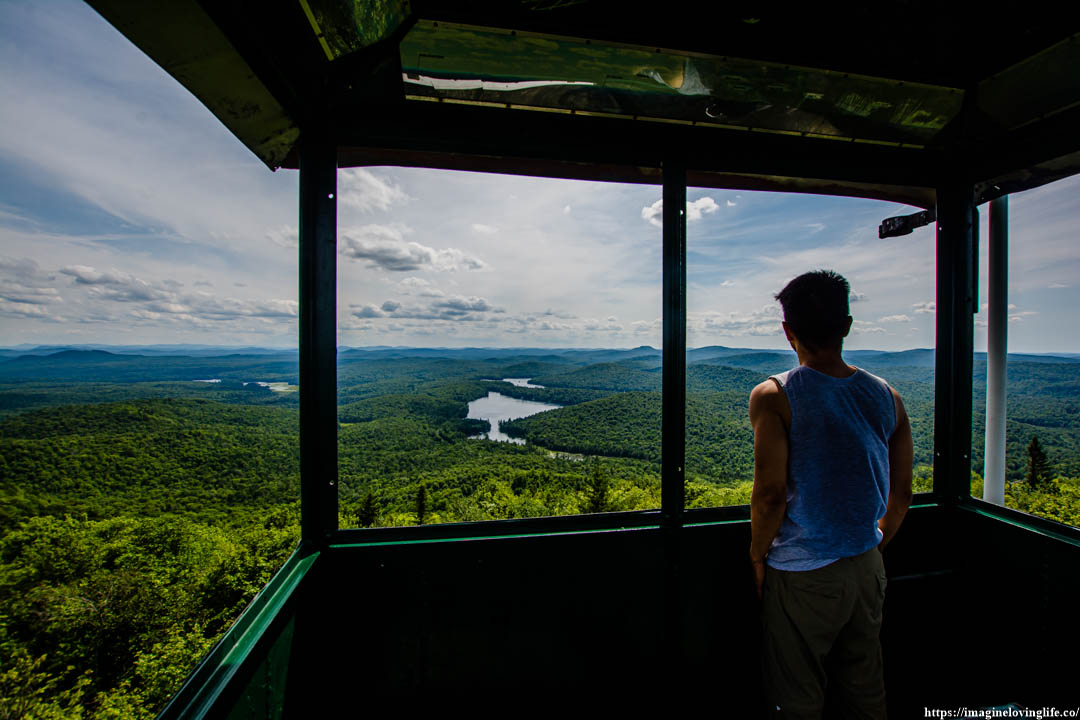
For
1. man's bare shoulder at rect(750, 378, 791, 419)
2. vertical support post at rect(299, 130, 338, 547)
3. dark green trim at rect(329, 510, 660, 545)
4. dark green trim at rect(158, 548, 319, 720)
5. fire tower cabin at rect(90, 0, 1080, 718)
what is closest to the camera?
dark green trim at rect(158, 548, 319, 720)

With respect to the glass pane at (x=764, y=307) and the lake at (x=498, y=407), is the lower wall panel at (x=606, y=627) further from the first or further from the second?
the lake at (x=498, y=407)

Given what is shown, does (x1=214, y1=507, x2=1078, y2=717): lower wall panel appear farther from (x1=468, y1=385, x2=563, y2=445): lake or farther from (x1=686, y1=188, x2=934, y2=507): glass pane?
(x1=468, y1=385, x2=563, y2=445): lake

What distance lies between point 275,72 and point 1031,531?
3.38 m

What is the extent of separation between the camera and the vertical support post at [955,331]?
6.86ft

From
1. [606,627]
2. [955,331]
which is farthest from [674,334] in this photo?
[955,331]

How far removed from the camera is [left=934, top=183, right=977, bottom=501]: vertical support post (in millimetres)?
2092

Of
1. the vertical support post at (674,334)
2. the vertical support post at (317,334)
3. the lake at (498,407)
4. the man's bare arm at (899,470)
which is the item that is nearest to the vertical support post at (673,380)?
the vertical support post at (674,334)

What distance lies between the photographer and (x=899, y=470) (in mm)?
1316

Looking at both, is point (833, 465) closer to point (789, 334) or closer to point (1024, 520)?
point (789, 334)

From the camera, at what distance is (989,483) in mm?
2111

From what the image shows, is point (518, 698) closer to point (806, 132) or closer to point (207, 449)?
point (806, 132)

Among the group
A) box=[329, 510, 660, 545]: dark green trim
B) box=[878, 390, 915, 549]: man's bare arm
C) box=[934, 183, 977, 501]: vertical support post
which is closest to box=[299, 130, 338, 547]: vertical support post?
box=[329, 510, 660, 545]: dark green trim

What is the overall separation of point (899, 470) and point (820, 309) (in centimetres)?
61

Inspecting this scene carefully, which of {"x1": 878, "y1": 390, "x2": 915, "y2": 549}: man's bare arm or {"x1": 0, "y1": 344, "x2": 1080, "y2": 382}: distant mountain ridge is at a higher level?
{"x1": 0, "y1": 344, "x2": 1080, "y2": 382}: distant mountain ridge
